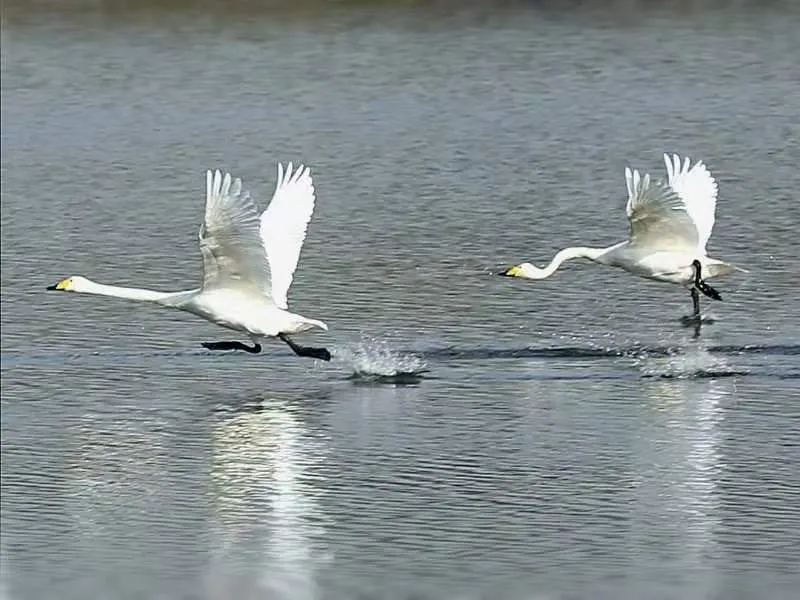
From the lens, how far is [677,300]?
14836 millimetres

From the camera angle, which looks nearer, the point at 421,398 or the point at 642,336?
the point at 421,398

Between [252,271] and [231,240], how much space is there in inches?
17.3

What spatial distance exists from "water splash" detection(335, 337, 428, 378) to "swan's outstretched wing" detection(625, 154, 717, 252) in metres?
1.53

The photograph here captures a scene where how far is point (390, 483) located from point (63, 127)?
13938 millimetres

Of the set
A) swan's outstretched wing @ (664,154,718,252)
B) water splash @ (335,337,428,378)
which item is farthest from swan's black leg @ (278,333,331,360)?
swan's outstretched wing @ (664,154,718,252)

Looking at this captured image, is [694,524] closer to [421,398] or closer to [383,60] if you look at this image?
[421,398]

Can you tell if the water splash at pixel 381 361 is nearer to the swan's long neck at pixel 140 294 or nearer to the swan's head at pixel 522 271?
the swan's head at pixel 522 271

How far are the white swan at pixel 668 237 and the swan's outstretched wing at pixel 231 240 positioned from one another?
8.23ft

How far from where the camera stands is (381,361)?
519 inches

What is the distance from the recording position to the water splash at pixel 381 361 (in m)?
13.1

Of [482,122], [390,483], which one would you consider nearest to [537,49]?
[482,122]

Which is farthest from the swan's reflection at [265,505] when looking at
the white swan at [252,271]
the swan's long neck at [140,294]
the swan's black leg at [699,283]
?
the swan's black leg at [699,283]

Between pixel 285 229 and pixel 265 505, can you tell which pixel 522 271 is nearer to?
pixel 285 229

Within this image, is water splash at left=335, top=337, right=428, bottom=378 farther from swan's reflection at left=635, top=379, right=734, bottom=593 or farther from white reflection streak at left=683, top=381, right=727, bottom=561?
white reflection streak at left=683, top=381, right=727, bottom=561
